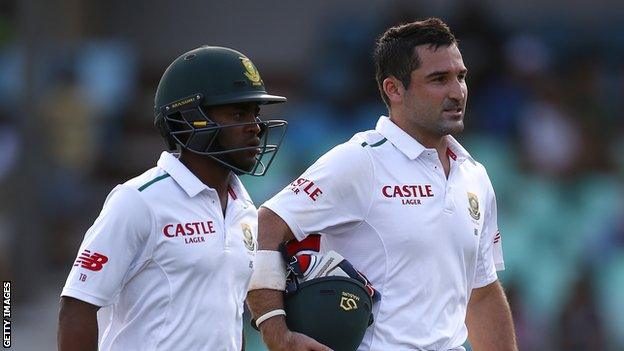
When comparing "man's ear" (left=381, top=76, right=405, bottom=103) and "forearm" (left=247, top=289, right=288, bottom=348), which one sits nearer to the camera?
"forearm" (left=247, top=289, right=288, bottom=348)

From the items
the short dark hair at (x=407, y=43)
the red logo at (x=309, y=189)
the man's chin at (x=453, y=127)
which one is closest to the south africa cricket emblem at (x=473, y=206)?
the man's chin at (x=453, y=127)

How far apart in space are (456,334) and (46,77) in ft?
25.5

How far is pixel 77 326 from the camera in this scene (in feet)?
12.9

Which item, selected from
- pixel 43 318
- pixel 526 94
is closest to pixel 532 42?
pixel 526 94

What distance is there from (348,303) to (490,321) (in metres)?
0.86

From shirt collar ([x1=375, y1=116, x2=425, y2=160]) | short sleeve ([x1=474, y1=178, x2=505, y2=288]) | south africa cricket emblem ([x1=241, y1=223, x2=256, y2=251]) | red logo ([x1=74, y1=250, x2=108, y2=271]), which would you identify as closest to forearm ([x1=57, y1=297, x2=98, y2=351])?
red logo ([x1=74, y1=250, x2=108, y2=271])

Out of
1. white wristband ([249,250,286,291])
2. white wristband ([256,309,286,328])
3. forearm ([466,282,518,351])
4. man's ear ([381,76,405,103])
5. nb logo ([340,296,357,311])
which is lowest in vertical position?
forearm ([466,282,518,351])

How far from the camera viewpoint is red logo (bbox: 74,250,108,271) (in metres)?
3.96

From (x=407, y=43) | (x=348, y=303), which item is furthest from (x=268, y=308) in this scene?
(x=407, y=43)

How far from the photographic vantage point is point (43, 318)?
10.6 metres

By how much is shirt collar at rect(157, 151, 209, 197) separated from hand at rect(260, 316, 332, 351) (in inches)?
21.6

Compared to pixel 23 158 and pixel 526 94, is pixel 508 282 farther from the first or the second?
pixel 23 158

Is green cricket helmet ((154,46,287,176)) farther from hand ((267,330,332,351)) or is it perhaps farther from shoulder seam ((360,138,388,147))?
hand ((267,330,332,351))

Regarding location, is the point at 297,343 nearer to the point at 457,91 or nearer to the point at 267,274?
the point at 267,274
